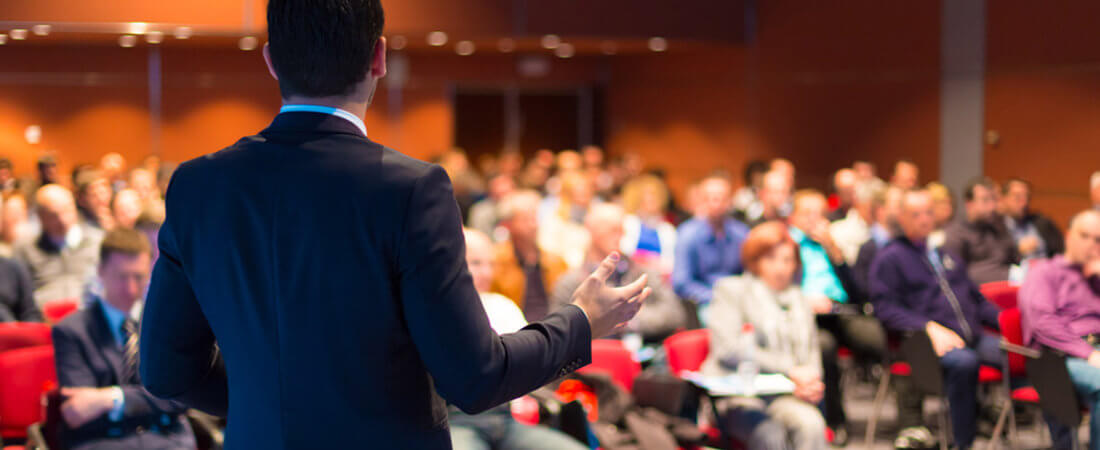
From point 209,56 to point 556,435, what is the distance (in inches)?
468

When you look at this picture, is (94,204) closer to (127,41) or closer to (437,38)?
(437,38)

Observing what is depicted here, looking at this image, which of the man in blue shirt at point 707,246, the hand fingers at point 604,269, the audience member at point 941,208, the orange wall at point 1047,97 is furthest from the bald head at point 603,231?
the orange wall at point 1047,97

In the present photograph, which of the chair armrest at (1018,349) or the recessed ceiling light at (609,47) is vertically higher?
the recessed ceiling light at (609,47)

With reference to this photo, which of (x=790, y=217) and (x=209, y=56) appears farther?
(x=209, y=56)

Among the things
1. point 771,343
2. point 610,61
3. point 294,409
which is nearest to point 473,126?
point 610,61

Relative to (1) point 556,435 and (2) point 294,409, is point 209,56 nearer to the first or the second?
(1) point 556,435

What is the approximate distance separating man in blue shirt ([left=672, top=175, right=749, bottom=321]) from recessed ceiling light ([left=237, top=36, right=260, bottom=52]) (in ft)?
22.5

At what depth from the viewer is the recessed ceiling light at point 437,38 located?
37.6ft

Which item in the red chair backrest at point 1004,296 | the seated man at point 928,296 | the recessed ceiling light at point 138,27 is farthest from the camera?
the recessed ceiling light at point 138,27

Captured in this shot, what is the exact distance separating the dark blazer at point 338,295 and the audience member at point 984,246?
622cm

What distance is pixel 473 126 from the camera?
15.9 meters

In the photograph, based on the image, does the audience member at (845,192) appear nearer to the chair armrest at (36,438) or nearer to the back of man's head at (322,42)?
the chair armrest at (36,438)

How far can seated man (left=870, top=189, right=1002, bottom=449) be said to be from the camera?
5.37m

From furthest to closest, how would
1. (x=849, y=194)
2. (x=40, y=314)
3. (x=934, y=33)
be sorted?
(x=934, y=33), (x=849, y=194), (x=40, y=314)
